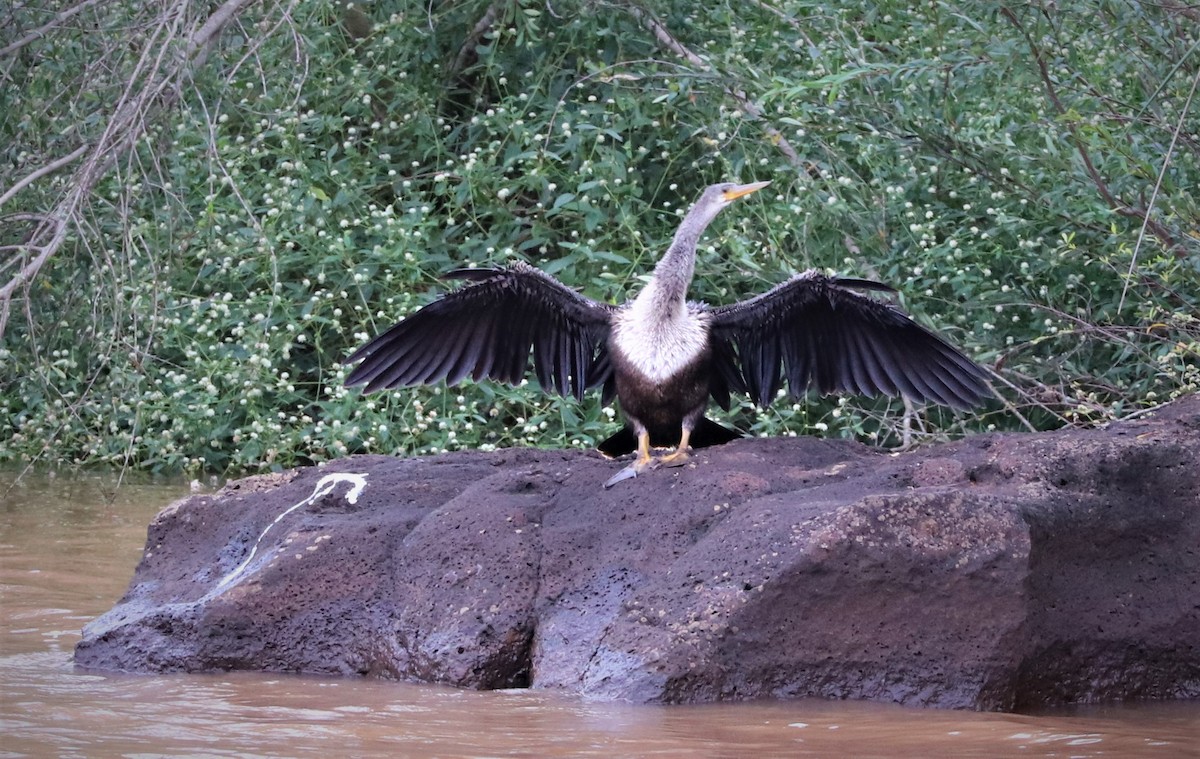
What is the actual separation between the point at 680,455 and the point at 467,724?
4.41ft

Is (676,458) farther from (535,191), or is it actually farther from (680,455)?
(535,191)

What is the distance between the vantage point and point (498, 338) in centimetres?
505

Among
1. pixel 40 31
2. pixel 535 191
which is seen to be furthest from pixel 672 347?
pixel 535 191

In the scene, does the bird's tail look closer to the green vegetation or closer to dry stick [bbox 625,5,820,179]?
the green vegetation

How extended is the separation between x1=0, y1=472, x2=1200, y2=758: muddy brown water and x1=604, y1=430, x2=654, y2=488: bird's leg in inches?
30.9

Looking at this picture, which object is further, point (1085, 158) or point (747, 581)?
point (1085, 158)

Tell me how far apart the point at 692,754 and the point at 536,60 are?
583cm

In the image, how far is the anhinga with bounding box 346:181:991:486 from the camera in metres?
4.71

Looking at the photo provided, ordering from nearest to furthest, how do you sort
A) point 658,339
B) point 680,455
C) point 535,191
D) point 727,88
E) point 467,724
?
point 467,724, point 680,455, point 658,339, point 727,88, point 535,191

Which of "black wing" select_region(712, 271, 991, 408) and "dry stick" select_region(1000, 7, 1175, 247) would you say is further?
"dry stick" select_region(1000, 7, 1175, 247)

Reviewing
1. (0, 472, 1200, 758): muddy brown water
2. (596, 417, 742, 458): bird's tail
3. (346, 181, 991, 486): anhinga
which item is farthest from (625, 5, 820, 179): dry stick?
(0, 472, 1200, 758): muddy brown water

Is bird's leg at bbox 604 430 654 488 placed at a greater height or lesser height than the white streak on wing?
lesser

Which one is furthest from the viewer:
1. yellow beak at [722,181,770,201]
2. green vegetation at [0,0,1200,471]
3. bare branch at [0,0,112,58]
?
green vegetation at [0,0,1200,471]

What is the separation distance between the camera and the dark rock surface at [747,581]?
3.63 m
